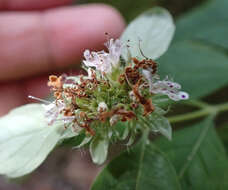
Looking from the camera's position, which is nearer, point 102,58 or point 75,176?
point 102,58

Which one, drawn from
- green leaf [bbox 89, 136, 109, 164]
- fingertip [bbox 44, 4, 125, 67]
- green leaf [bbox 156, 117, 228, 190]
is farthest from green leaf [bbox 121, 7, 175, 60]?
fingertip [bbox 44, 4, 125, 67]

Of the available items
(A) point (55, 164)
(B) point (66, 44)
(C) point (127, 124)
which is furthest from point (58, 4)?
(C) point (127, 124)

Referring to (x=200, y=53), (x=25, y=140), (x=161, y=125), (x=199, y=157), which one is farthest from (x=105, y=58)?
(x=200, y=53)

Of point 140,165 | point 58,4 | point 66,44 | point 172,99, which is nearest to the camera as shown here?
point 172,99

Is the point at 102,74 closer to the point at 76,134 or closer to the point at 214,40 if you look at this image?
the point at 76,134

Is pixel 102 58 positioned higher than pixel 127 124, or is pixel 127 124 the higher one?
pixel 102 58

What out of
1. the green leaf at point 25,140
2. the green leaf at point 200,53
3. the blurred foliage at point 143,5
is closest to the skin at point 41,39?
the blurred foliage at point 143,5

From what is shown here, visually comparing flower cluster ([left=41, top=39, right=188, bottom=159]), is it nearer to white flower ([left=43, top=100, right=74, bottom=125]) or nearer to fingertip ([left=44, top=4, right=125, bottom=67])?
white flower ([left=43, top=100, right=74, bottom=125])
